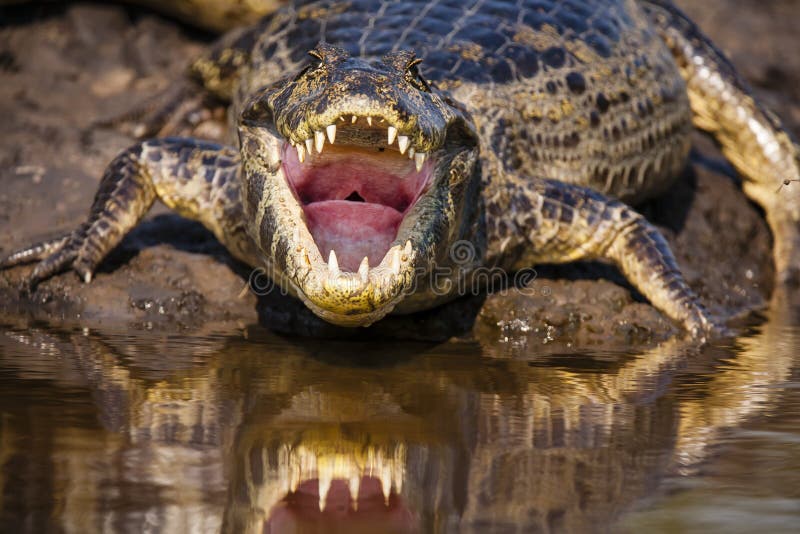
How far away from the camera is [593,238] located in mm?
5309

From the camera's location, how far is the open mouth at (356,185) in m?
4.15

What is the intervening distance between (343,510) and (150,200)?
313 centimetres

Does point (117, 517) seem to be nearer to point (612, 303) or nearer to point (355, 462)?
point (355, 462)

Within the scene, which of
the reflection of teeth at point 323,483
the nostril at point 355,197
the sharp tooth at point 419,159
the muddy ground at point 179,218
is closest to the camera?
the reflection of teeth at point 323,483

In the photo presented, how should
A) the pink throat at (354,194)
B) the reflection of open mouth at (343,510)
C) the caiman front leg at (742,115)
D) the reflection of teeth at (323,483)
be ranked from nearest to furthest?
the reflection of open mouth at (343,510)
the reflection of teeth at (323,483)
the pink throat at (354,194)
the caiman front leg at (742,115)

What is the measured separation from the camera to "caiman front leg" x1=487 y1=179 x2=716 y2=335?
17.1 ft

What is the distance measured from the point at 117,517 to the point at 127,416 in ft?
2.82

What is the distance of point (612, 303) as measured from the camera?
5418 millimetres

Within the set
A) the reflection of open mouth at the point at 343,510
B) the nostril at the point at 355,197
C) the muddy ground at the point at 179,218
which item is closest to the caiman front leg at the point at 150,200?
the muddy ground at the point at 179,218

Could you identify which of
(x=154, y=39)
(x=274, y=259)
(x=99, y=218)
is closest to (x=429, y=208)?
(x=274, y=259)

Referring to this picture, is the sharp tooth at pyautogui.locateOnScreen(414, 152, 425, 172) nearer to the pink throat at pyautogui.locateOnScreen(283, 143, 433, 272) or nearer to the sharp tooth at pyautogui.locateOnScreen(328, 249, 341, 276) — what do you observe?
the pink throat at pyautogui.locateOnScreen(283, 143, 433, 272)

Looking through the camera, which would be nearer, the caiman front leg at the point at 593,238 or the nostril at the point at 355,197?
the nostril at the point at 355,197

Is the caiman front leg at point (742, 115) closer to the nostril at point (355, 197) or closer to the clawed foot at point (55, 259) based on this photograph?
the nostril at point (355, 197)

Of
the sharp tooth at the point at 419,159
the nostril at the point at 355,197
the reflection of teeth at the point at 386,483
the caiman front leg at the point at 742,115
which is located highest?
the caiman front leg at the point at 742,115
